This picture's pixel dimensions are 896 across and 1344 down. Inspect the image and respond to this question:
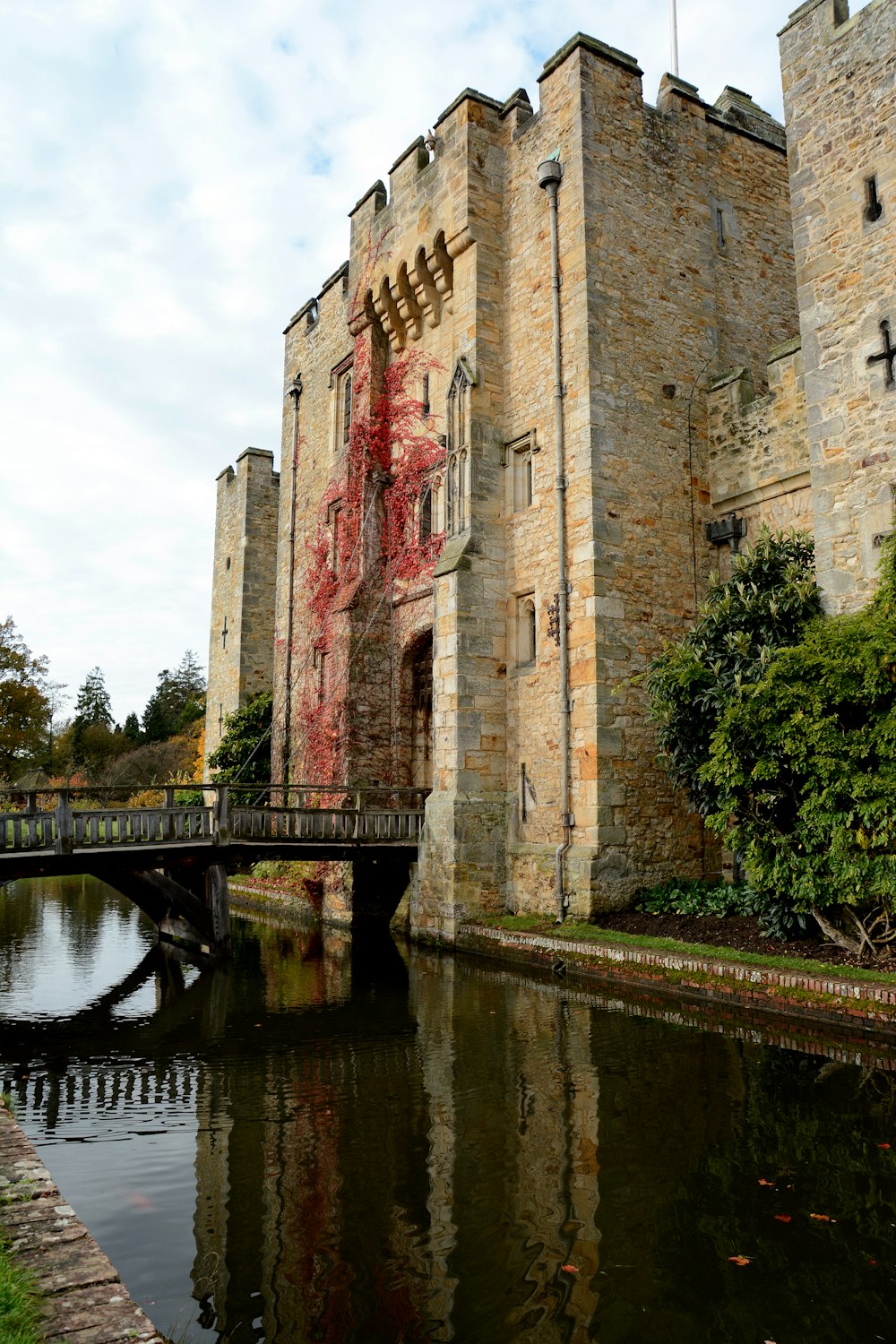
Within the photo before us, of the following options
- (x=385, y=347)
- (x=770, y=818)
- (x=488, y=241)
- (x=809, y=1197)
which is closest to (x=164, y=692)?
(x=385, y=347)

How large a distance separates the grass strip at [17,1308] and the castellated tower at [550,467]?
33.5ft

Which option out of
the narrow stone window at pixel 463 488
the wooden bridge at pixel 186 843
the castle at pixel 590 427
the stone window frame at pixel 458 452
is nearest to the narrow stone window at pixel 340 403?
the castle at pixel 590 427

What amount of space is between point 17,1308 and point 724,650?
396 inches

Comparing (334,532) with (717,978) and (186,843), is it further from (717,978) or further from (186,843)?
(717,978)

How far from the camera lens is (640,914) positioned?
12727 millimetres

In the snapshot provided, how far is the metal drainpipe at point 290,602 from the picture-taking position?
22.9 meters

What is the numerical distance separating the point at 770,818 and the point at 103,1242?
779cm

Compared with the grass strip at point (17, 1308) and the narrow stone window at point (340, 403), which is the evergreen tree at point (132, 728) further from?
the grass strip at point (17, 1308)

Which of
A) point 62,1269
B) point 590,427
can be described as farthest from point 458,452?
point 62,1269

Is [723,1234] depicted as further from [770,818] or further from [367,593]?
[367,593]

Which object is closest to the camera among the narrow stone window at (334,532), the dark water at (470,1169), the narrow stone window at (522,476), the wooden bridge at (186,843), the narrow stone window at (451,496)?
the dark water at (470,1169)

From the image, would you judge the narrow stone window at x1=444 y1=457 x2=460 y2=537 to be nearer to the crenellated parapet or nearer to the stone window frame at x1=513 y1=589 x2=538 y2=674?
the stone window frame at x1=513 y1=589 x2=538 y2=674

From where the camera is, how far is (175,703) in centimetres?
6956

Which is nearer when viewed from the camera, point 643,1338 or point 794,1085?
point 643,1338
